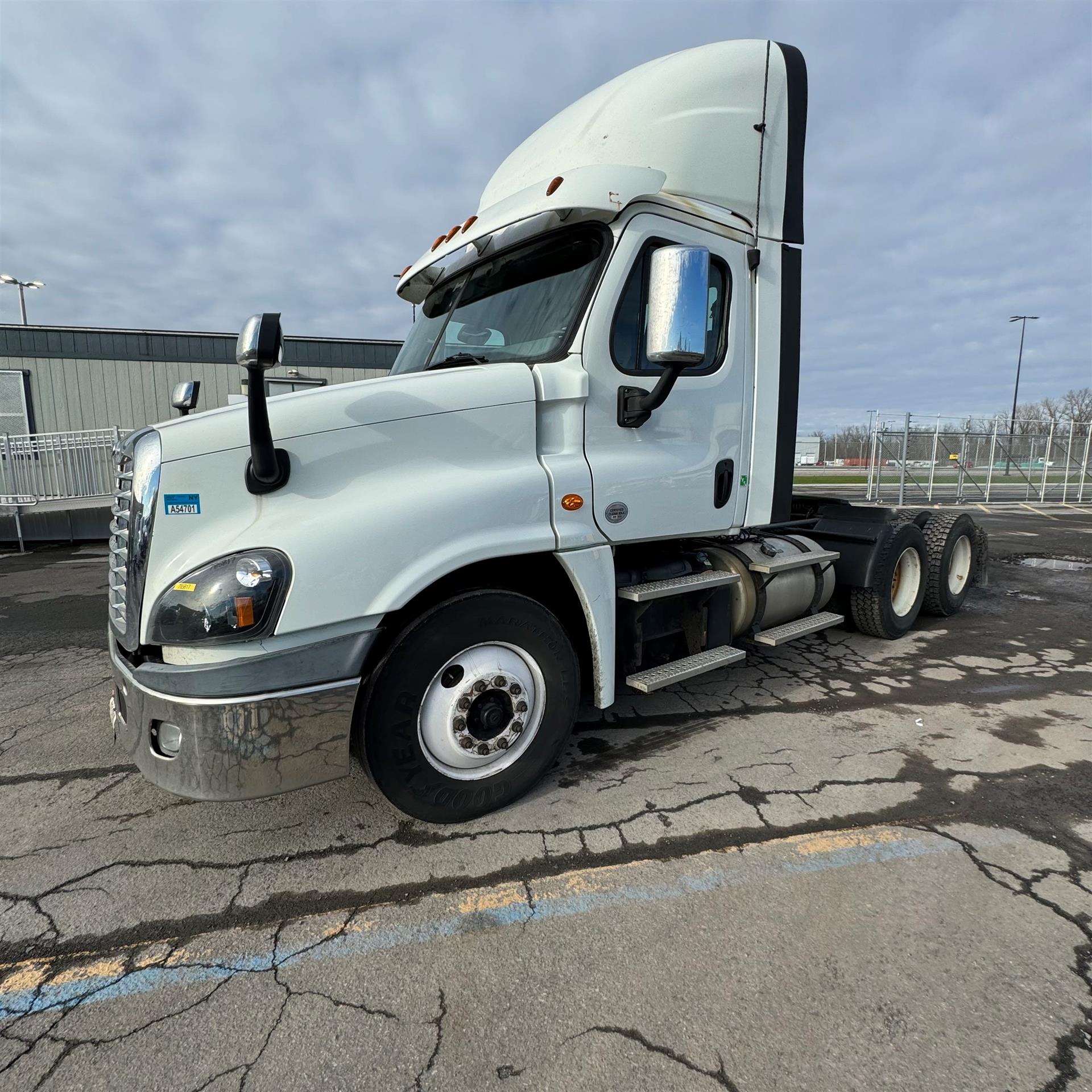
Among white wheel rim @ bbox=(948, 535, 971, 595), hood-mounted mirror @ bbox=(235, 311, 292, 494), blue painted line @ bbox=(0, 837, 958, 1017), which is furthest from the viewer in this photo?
white wheel rim @ bbox=(948, 535, 971, 595)

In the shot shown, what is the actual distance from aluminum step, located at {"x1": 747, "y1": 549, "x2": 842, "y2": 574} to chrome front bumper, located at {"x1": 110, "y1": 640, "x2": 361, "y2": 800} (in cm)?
269

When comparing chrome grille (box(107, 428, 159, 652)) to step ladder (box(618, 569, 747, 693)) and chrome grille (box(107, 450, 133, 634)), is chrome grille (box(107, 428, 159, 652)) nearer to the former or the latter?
chrome grille (box(107, 450, 133, 634))

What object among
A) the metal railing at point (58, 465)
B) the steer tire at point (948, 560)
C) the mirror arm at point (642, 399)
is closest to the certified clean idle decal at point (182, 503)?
the mirror arm at point (642, 399)

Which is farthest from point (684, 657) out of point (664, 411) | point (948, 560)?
point (948, 560)

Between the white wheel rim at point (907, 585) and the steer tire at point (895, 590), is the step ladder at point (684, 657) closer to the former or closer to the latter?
the steer tire at point (895, 590)

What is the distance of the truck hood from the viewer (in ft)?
7.91

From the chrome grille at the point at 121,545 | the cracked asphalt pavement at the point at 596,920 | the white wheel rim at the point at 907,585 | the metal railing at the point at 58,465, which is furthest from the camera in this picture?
the metal railing at the point at 58,465

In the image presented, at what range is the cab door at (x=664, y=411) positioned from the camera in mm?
3082

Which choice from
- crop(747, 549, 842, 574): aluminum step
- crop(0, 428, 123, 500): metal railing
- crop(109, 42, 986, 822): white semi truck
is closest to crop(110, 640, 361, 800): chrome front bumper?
crop(109, 42, 986, 822): white semi truck

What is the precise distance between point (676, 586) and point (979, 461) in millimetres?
20853

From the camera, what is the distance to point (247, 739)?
2.35 meters

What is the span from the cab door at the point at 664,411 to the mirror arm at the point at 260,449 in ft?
4.44

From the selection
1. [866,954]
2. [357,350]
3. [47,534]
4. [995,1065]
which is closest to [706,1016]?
[866,954]

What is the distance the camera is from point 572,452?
303 centimetres
